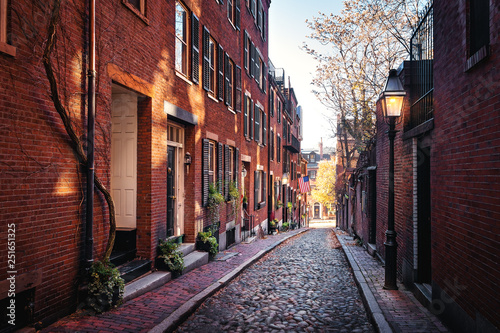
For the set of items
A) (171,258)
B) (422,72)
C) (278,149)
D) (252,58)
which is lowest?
(171,258)

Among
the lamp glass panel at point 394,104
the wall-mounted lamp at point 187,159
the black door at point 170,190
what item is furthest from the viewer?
the wall-mounted lamp at point 187,159

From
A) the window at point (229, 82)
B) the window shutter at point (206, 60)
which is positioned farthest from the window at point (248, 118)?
the window shutter at point (206, 60)

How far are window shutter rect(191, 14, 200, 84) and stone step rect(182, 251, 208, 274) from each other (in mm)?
4591

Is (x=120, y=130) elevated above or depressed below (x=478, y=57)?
below

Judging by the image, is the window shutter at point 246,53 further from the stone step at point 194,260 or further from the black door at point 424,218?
the black door at point 424,218

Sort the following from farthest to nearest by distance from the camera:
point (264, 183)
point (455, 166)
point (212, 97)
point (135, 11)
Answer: point (264, 183), point (212, 97), point (135, 11), point (455, 166)

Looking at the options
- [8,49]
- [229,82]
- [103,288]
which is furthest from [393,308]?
[229,82]

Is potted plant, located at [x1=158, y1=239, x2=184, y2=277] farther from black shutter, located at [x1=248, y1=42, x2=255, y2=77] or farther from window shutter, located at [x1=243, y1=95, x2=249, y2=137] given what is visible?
black shutter, located at [x1=248, y1=42, x2=255, y2=77]

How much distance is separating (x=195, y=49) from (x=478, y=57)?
7446mm

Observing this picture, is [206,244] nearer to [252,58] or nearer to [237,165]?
[237,165]

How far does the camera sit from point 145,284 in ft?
22.0

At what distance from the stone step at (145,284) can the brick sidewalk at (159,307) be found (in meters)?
0.08

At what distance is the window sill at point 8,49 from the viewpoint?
13.5ft
